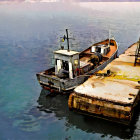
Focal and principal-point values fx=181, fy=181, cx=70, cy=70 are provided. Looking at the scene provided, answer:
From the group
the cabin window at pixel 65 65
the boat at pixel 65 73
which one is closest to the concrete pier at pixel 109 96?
the boat at pixel 65 73

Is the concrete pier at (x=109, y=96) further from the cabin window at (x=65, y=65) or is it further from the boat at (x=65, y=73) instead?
the cabin window at (x=65, y=65)

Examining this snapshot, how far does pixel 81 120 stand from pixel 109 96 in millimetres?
3732

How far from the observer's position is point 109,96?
627 inches

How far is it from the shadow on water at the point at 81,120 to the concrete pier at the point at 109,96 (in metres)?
0.88

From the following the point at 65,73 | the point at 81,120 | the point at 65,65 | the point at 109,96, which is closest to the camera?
the point at 109,96

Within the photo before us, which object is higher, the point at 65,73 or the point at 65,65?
the point at 65,65

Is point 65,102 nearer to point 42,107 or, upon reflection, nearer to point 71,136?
point 42,107

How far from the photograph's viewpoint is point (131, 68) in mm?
22859

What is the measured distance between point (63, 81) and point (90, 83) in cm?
299

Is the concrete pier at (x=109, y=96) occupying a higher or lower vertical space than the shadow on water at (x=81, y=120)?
higher

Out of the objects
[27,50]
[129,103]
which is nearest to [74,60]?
[129,103]

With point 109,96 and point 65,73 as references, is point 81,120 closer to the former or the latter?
point 109,96

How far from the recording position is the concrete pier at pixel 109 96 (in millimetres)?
15078

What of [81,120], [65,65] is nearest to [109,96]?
[81,120]
